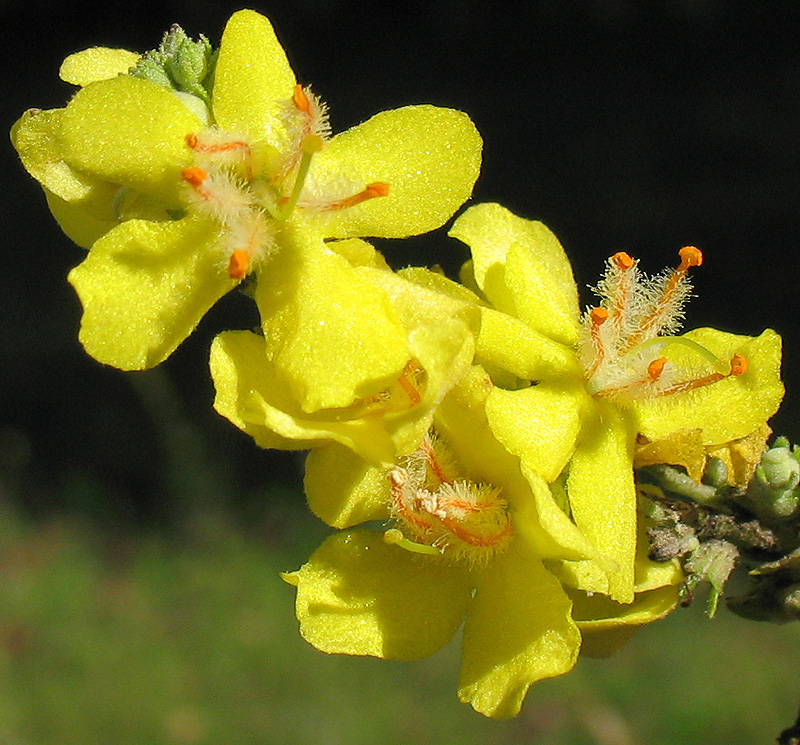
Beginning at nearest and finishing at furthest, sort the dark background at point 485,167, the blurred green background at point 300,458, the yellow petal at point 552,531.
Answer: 1. the yellow petal at point 552,531
2. the blurred green background at point 300,458
3. the dark background at point 485,167

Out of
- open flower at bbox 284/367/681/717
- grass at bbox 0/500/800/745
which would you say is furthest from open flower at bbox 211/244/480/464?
grass at bbox 0/500/800/745

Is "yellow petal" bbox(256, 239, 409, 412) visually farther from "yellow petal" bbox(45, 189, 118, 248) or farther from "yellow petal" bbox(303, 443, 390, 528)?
"yellow petal" bbox(45, 189, 118, 248)

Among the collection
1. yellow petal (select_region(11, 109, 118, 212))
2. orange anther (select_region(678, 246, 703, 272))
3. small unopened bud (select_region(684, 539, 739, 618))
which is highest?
yellow petal (select_region(11, 109, 118, 212))

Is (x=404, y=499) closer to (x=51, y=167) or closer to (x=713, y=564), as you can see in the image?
(x=713, y=564)

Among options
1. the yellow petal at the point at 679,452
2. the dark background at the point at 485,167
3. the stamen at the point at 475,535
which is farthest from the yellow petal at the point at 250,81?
the dark background at the point at 485,167

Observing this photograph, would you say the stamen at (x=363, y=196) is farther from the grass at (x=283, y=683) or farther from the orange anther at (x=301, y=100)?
the grass at (x=283, y=683)

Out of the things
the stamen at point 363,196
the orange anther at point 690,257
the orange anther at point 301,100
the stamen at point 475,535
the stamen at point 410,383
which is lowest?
the stamen at point 475,535

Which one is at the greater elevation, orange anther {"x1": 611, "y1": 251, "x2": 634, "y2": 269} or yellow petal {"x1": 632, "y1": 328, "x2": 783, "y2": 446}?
orange anther {"x1": 611, "y1": 251, "x2": 634, "y2": 269}

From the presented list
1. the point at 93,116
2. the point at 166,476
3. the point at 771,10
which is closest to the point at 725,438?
the point at 93,116
